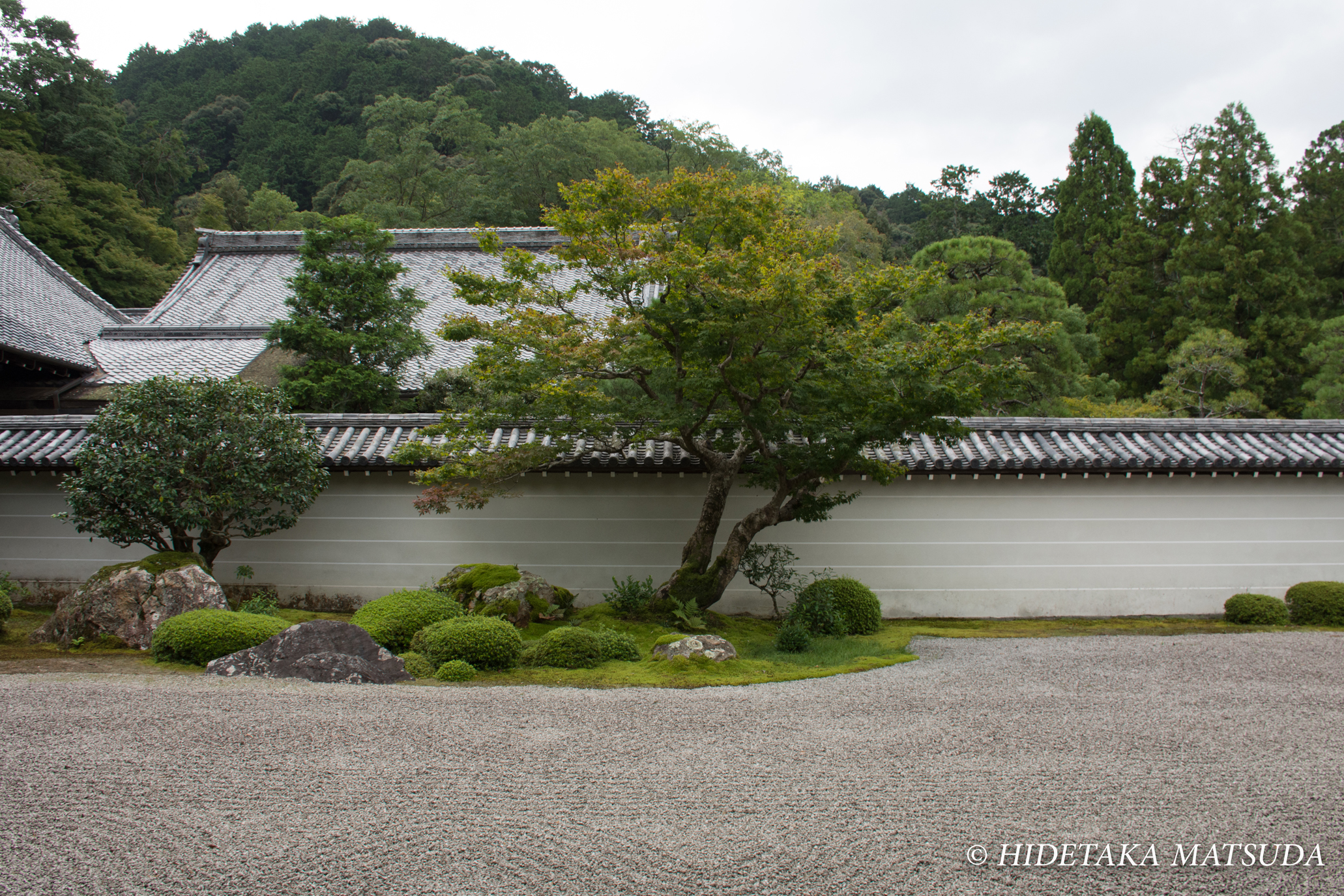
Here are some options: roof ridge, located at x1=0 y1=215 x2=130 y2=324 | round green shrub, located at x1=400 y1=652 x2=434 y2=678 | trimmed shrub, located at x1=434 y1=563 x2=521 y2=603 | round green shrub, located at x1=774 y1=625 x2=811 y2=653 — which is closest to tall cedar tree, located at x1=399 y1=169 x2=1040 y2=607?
trimmed shrub, located at x1=434 y1=563 x2=521 y2=603

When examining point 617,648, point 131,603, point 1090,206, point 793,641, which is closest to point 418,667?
point 617,648

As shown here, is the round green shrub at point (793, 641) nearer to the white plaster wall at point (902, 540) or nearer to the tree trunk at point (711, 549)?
the tree trunk at point (711, 549)

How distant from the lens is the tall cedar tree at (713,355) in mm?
8094

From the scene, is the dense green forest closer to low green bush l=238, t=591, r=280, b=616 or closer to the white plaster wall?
the white plaster wall

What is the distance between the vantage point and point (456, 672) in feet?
23.0

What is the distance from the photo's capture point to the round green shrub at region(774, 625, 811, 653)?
859 centimetres

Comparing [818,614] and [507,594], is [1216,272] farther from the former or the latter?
[507,594]

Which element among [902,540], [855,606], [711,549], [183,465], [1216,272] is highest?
[1216,272]

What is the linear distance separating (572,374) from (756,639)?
392 cm

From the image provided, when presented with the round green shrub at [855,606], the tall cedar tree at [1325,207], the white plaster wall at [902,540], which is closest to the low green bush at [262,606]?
the white plaster wall at [902,540]

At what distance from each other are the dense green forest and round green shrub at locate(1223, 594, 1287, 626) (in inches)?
277

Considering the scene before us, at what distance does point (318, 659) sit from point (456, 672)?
1.19m

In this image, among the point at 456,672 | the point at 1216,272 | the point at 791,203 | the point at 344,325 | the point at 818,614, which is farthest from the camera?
the point at 1216,272

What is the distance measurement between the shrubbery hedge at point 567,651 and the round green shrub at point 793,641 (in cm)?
215
